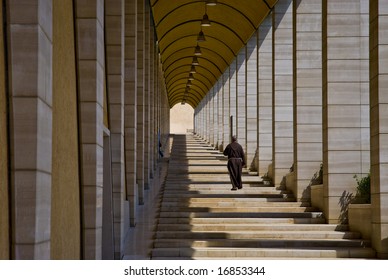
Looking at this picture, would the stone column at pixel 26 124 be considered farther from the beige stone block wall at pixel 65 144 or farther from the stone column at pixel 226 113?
the stone column at pixel 226 113

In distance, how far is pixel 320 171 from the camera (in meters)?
22.1

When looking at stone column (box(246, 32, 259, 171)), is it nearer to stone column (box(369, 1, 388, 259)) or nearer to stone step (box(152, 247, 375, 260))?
stone column (box(369, 1, 388, 259))

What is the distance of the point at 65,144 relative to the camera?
10.1 m

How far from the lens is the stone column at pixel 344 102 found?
1912 cm

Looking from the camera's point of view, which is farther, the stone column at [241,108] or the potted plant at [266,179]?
the stone column at [241,108]

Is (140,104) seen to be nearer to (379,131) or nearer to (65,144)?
(379,131)

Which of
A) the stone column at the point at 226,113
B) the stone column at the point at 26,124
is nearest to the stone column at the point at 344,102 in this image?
the stone column at the point at 26,124

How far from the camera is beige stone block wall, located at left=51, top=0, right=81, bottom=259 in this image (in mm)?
9352

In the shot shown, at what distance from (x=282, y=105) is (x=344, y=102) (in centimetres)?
621

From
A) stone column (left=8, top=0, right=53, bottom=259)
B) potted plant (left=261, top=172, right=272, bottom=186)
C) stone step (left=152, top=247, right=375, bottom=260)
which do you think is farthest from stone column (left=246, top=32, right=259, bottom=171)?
stone column (left=8, top=0, right=53, bottom=259)

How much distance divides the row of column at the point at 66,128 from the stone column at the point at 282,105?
688 cm

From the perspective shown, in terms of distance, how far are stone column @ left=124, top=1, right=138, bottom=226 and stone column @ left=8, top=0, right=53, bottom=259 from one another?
1196cm

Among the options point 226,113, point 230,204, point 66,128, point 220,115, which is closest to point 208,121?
point 220,115

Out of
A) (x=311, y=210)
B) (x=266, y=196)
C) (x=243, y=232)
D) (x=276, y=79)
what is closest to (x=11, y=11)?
(x=243, y=232)
